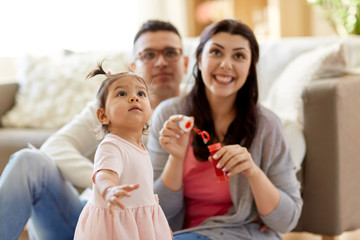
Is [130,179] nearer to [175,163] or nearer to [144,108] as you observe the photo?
[144,108]

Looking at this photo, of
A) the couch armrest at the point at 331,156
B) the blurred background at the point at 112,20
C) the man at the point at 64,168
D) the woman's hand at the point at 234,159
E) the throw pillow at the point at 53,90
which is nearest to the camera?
the woman's hand at the point at 234,159

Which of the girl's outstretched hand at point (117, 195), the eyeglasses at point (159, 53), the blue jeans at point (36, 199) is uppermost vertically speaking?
the eyeglasses at point (159, 53)

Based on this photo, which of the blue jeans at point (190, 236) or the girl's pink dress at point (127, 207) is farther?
the blue jeans at point (190, 236)

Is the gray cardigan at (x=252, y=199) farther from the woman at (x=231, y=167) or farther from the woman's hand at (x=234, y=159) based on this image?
the woman's hand at (x=234, y=159)

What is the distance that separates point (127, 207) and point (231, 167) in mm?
480

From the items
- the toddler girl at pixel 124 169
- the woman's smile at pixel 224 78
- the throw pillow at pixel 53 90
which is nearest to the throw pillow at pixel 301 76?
the woman's smile at pixel 224 78

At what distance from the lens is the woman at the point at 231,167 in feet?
4.51

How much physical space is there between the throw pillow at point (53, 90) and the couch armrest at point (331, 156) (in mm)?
1157

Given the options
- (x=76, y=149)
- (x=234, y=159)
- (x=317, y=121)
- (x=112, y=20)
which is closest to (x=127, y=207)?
(x=234, y=159)

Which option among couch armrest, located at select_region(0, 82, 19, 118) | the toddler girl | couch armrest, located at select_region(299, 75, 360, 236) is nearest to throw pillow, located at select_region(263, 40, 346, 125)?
couch armrest, located at select_region(299, 75, 360, 236)

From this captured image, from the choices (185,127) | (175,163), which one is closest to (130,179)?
(185,127)

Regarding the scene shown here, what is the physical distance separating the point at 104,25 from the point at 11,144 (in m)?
1.69

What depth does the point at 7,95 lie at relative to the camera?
2.77 meters

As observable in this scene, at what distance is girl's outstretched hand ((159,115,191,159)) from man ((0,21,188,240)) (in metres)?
0.09
